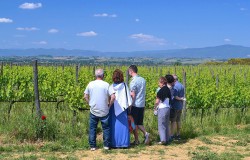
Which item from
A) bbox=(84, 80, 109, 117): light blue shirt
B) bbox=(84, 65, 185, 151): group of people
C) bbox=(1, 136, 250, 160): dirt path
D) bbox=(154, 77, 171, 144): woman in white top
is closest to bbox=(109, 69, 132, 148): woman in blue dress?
bbox=(84, 65, 185, 151): group of people

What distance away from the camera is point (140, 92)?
780 centimetres

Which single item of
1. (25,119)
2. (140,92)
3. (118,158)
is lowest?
(118,158)

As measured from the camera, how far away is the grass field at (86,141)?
716 centimetres

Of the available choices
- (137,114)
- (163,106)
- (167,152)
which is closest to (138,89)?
(137,114)

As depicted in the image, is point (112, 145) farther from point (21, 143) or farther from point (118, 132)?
point (21, 143)

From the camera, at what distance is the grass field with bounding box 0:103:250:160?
7.16 m

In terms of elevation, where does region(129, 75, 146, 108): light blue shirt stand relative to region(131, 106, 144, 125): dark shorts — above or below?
above

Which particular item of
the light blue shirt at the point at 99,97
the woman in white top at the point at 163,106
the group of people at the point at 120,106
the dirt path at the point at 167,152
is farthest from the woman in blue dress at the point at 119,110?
the woman in white top at the point at 163,106

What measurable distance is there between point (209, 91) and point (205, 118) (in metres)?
1.45

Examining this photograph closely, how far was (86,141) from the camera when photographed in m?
7.97

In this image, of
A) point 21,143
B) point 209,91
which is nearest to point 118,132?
point 21,143

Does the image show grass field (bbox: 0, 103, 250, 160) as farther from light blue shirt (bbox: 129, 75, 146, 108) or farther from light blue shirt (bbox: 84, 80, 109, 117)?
light blue shirt (bbox: 129, 75, 146, 108)

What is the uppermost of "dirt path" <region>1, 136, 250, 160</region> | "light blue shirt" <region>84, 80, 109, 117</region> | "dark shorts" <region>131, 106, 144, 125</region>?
"light blue shirt" <region>84, 80, 109, 117</region>

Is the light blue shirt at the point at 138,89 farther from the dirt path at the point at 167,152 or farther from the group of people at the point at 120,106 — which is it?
the dirt path at the point at 167,152
